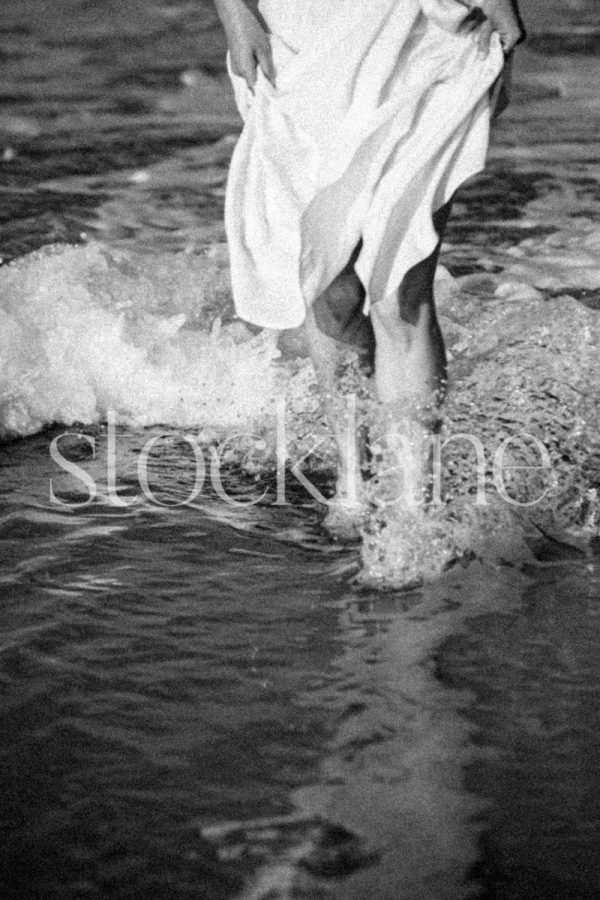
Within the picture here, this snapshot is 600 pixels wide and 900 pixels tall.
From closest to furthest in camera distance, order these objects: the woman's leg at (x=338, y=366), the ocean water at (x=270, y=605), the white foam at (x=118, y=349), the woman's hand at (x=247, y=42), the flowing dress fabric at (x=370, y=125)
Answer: the ocean water at (x=270, y=605), the flowing dress fabric at (x=370, y=125), the woman's hand at (x=247, y=42), the woman's leg at (x=338, y=366), the white foam at (x=118, y=349)

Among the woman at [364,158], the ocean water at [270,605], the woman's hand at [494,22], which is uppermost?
the woman's hand at [494,22]

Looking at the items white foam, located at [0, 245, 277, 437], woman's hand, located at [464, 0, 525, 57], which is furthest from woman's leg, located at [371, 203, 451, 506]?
white foam, located at [0, 245, 277, 437]

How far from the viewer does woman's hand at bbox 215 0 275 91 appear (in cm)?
284

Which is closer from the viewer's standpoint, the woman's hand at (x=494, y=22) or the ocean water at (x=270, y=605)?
the ocean water at (x=270, y=605)

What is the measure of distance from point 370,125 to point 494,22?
32cm

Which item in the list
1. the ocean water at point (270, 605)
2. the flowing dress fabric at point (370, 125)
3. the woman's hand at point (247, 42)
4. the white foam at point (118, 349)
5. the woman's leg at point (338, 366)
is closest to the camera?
the ocean water at point (270, 605)

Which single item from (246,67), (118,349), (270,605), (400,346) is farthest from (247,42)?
(118,349)

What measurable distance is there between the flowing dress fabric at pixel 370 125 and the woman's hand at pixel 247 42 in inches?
1.0

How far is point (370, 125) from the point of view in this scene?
8.92 feet

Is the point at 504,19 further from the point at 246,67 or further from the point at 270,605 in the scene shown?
the point at 270,605

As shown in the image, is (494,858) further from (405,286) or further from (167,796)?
(405,286)

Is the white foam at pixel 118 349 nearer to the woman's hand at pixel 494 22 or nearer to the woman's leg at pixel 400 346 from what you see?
the woman's leg at pixel 400 346

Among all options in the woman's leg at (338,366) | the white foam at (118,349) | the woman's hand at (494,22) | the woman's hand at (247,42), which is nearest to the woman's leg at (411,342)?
the woman's leg at (338,366)

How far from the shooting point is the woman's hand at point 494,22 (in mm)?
2695
